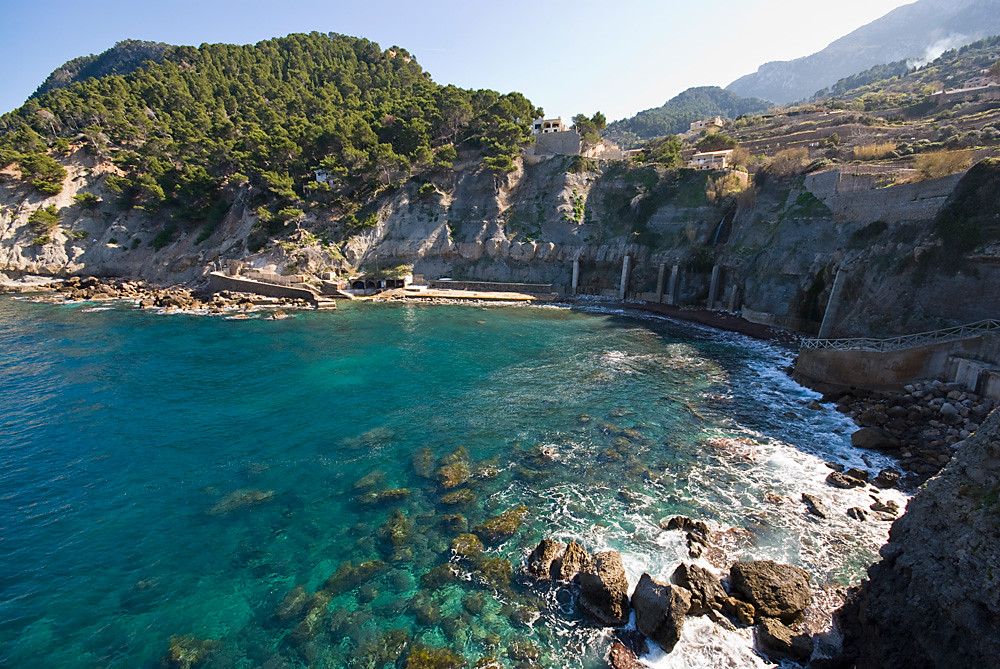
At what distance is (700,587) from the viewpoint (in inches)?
408

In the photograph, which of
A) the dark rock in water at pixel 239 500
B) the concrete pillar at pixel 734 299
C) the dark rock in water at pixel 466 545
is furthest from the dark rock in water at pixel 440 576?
the concrete pillar at pixel 734 299

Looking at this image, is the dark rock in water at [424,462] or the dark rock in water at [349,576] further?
the dark rock in water at [424,462]

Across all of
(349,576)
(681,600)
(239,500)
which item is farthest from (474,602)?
(239,500)

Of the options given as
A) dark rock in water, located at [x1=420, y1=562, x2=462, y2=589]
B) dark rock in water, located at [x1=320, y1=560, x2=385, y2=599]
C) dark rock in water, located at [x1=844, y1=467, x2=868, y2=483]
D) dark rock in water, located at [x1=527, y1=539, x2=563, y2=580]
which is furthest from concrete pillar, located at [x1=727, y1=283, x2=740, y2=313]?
dark rock in water, located at [x1=320, y1=560, x2=385, y2=599]

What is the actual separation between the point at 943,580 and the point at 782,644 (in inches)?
131

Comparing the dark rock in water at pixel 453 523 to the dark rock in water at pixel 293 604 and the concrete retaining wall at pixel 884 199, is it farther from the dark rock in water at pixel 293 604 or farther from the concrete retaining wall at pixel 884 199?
the concrete retaining wall at pixel 884 199

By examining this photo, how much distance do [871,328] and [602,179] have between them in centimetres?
4083

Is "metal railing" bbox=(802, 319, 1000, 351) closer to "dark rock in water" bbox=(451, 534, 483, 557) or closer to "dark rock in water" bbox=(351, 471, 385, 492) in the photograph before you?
"dark rock in water" bbox=(451, 534, 483, 557)

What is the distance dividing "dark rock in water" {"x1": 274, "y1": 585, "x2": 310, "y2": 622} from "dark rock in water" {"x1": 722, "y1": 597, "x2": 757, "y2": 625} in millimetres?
10346

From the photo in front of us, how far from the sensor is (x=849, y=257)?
2775 centimetres

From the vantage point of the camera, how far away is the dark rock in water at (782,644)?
9.04 m

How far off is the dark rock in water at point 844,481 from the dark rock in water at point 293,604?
1715cm

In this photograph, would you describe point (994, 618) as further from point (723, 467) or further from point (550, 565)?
point (723, 467)

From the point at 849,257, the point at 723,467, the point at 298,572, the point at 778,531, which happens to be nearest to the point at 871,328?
the point at 849,257
